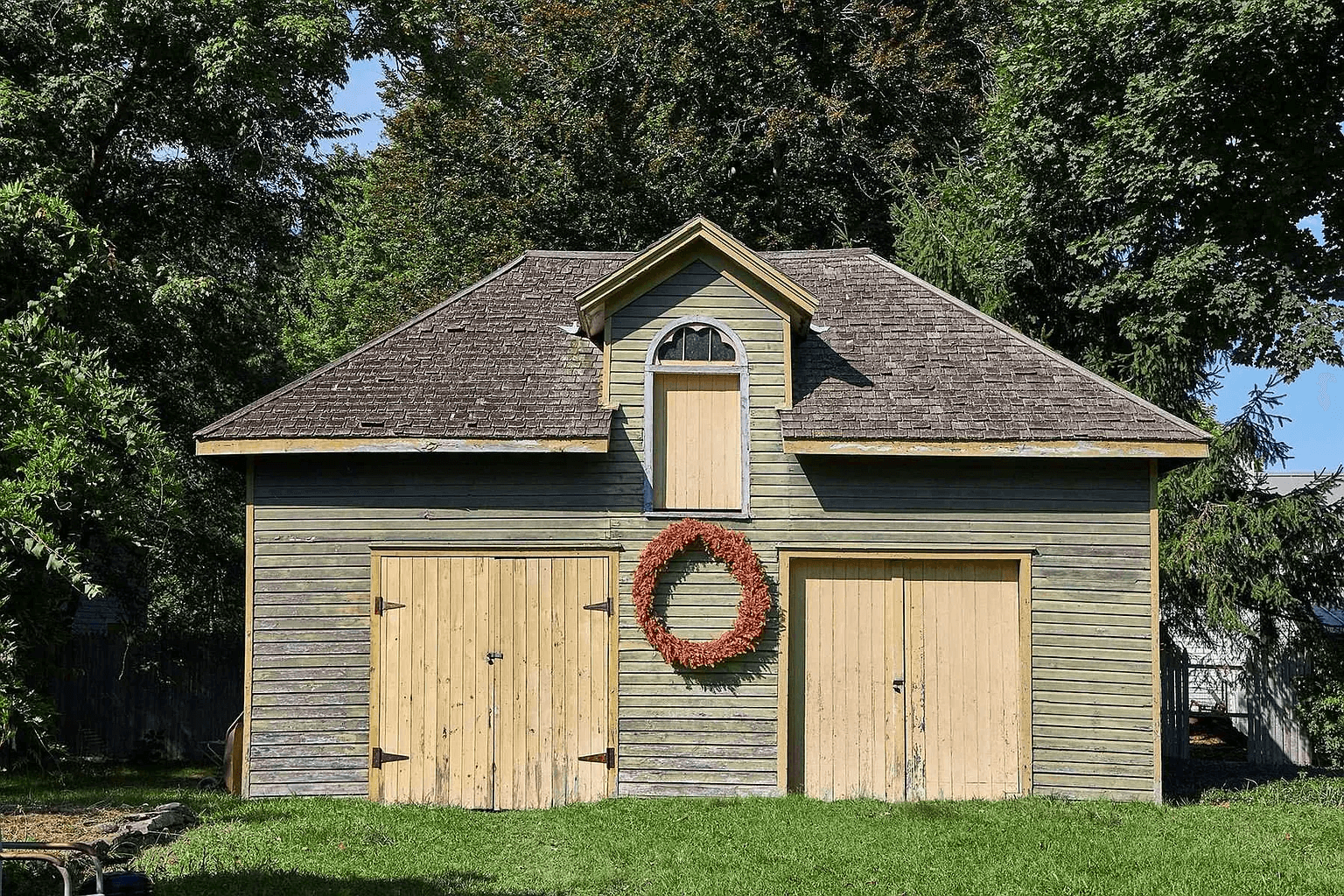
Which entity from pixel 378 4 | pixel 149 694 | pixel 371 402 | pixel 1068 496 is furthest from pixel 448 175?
pixel 1068 496

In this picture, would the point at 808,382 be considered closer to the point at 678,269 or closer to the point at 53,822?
the point at 678,269

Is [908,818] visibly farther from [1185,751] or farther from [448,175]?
[448,175]

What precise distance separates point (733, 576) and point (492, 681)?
105 inches

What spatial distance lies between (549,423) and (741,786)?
4146 millimetres

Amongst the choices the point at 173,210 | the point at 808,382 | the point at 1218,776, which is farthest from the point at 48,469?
the point at 1218,776

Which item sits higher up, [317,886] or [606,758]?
[606,758]

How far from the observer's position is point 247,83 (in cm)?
1622

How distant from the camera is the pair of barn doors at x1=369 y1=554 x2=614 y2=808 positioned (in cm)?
1235

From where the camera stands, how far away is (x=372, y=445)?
12203 millimetres

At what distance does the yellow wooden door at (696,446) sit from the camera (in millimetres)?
12695

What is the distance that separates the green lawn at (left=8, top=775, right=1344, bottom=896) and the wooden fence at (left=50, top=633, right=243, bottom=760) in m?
8.00

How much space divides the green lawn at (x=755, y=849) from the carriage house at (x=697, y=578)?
0.61m

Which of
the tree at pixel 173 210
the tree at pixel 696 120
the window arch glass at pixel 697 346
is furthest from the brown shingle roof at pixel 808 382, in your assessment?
the tree at pixel 696 120

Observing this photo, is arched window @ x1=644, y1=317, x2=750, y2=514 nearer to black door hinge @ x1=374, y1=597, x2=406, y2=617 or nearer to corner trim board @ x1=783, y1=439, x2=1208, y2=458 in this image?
corner trim board @ x1=783, y1=439, x2=1208, y2=458
